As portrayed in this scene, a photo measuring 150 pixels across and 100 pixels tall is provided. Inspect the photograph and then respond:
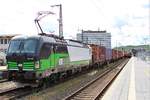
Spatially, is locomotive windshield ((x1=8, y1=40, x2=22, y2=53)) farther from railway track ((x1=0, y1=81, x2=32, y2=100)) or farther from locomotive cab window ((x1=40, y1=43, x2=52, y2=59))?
railway track ((x1=0, y1=81, x2=32, y2=100))

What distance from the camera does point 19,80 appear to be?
17.1 m

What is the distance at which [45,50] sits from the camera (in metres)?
17.7

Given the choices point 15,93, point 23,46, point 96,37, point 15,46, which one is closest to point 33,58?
point 23,46

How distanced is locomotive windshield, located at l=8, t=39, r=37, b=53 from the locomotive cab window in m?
0.48

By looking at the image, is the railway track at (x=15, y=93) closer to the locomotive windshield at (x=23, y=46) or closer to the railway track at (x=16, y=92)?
the railway track at (x=16, y=92)

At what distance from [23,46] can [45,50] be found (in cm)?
116

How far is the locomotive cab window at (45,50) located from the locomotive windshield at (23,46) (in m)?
0.48

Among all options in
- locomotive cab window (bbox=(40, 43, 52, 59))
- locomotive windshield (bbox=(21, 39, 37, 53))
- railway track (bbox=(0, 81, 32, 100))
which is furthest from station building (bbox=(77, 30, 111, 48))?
locomotive windshield (bbox=(21, 39, 37, 53))

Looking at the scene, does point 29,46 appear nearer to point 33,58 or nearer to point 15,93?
point 33,58

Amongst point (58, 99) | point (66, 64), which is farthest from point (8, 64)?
point (66, 64)

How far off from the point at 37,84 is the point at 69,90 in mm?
1911

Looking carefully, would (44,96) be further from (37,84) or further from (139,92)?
(139,92)

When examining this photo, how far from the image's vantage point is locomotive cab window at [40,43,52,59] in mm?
17328

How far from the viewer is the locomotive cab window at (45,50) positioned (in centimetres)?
1733
